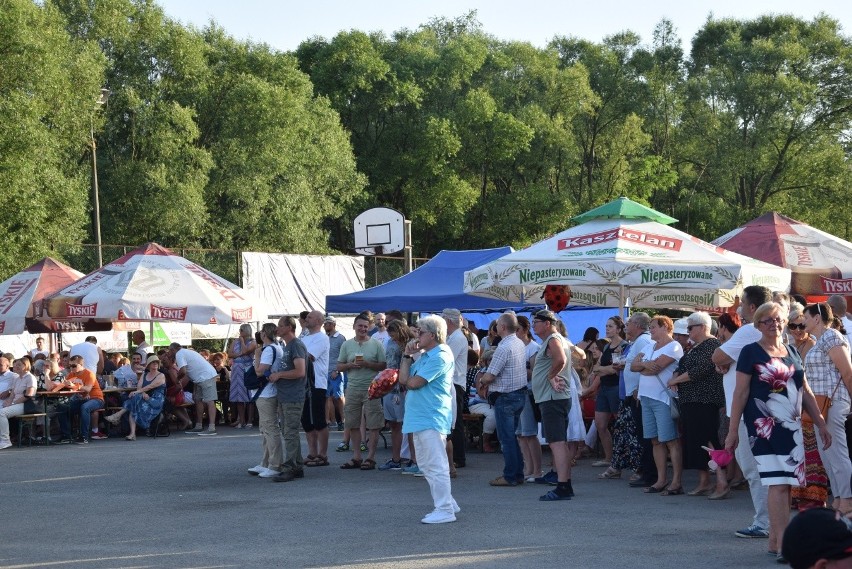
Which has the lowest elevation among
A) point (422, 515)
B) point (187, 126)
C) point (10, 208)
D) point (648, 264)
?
point (422, 515)

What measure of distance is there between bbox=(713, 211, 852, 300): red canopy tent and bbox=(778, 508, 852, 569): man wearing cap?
14796mm

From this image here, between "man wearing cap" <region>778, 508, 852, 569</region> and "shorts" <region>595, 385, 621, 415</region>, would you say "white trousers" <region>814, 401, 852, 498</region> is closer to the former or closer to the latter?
"shorts" <region>595, 385, 621, 415</region>

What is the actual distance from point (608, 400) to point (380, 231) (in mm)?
17514

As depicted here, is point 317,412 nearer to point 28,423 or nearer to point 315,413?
point 315,413

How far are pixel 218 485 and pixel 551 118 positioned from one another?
157ft

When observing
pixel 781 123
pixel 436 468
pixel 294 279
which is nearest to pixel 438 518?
pixel 436 468

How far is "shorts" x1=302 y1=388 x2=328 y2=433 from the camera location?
13871 mm

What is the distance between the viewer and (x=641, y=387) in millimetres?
11367

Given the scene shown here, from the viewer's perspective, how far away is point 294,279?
1353 inches

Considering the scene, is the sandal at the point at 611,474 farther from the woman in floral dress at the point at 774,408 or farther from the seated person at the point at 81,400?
the seated person at the point at 81,400

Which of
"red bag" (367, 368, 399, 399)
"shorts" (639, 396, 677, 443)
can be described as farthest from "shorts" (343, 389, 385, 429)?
"shorts" (639, 396, 677, 443)

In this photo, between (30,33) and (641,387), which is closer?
(641,387)

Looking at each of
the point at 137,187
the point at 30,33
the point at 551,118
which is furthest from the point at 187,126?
the point at 551,118

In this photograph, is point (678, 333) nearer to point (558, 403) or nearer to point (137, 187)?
point (558, 403)
